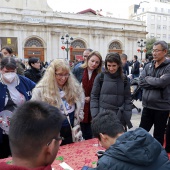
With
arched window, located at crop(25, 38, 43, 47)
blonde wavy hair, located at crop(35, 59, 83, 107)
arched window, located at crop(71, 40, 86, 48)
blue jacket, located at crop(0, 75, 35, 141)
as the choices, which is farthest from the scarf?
arched window, located at crop(71, 40, 86, 48)

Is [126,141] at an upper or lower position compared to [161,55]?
lower

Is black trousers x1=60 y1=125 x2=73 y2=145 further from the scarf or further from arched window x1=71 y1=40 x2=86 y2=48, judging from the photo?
arched window x1=71 y1=40 x2=86 y2=48

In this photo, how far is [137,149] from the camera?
53.0 inches

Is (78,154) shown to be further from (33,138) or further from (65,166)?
(33,138)

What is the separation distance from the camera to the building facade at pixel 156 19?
59.4 m

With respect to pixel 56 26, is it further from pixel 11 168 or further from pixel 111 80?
pixel 11 168

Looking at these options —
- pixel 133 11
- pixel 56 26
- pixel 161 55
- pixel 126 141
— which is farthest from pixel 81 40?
pixel 133 11

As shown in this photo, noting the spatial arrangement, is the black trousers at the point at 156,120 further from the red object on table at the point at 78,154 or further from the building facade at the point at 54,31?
the building facade at the point at 54,31

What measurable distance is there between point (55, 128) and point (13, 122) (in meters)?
0.21

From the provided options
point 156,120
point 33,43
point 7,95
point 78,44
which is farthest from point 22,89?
point 78,44

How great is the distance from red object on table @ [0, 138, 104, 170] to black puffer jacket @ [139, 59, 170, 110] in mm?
1121

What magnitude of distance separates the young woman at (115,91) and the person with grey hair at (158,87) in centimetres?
35

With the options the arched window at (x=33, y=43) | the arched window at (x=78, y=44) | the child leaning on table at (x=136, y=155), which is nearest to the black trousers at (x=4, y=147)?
the child leaning on table at (x=136, y=155)

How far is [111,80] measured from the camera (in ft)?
10.2
